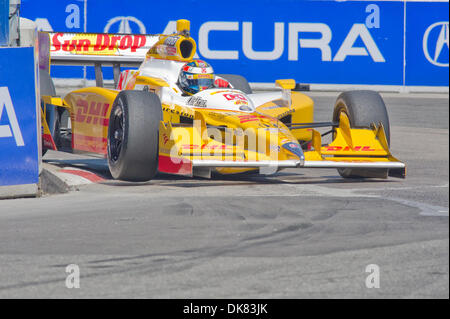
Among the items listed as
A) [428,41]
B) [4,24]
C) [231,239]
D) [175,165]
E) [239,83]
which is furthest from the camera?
[428,41]

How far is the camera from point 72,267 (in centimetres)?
492

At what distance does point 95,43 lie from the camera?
36.2ft

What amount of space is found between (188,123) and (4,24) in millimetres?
2169

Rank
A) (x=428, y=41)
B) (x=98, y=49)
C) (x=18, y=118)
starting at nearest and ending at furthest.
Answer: (x=18, y=118), (x=98, y=49), (x=428, y=41)

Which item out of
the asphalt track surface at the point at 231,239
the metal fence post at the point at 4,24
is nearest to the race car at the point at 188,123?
the asphalt track surface at the point at 231,239

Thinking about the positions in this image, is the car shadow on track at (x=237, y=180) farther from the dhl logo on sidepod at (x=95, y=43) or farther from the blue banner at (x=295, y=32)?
the blue banner at (x=295, y=32)

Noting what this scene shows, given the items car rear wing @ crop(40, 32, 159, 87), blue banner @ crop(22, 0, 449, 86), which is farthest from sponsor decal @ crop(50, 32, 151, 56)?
blue banner @ crop(22, 0, 449, 86)

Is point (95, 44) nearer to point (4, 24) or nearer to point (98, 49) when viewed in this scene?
point (98, 49)

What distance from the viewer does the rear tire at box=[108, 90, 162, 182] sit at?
823 centimetres

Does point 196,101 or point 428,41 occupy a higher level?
point 428,41

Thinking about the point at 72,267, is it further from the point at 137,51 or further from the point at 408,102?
the point at 408,102

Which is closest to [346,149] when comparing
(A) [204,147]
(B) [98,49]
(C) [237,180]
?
(C) [237,180]

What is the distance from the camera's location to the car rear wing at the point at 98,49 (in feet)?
35.9

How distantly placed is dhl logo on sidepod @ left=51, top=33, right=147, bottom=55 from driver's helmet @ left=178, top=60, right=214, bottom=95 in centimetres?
181
